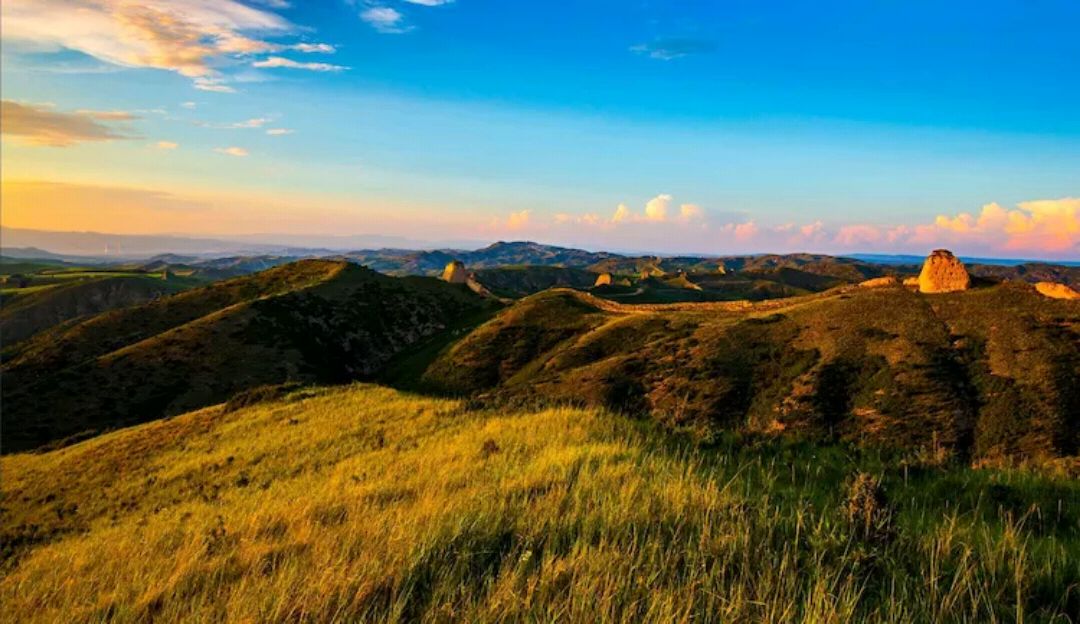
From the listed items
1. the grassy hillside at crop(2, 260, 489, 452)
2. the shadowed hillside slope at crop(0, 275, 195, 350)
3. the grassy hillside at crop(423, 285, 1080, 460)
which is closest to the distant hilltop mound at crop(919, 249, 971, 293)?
the grassy hillside at crop(423, 285, 1080, 460)

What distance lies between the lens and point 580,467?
8.77m

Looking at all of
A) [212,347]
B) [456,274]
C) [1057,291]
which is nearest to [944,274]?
[1057,291]

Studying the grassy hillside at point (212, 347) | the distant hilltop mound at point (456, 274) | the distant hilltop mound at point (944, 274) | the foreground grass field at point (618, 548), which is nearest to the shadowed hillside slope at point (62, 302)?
the grassy hillside at point (212, 347)

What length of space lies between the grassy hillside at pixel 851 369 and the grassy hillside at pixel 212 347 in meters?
26.9

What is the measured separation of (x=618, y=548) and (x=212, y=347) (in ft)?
262

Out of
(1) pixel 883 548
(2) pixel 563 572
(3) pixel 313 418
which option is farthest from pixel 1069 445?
(3) pixel 313 418

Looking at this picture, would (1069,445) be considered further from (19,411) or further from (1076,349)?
(19,411)

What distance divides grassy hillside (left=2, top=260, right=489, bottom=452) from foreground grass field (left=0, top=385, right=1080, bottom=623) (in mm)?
61471

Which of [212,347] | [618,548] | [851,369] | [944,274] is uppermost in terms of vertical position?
[944,274]

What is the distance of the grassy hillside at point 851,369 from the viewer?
111ft

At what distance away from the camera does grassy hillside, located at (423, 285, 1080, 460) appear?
33906 millimetres

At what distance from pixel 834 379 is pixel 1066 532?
36.4m

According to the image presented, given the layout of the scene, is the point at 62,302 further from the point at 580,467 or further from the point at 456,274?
the point at 580,467

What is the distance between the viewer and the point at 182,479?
27.0m
